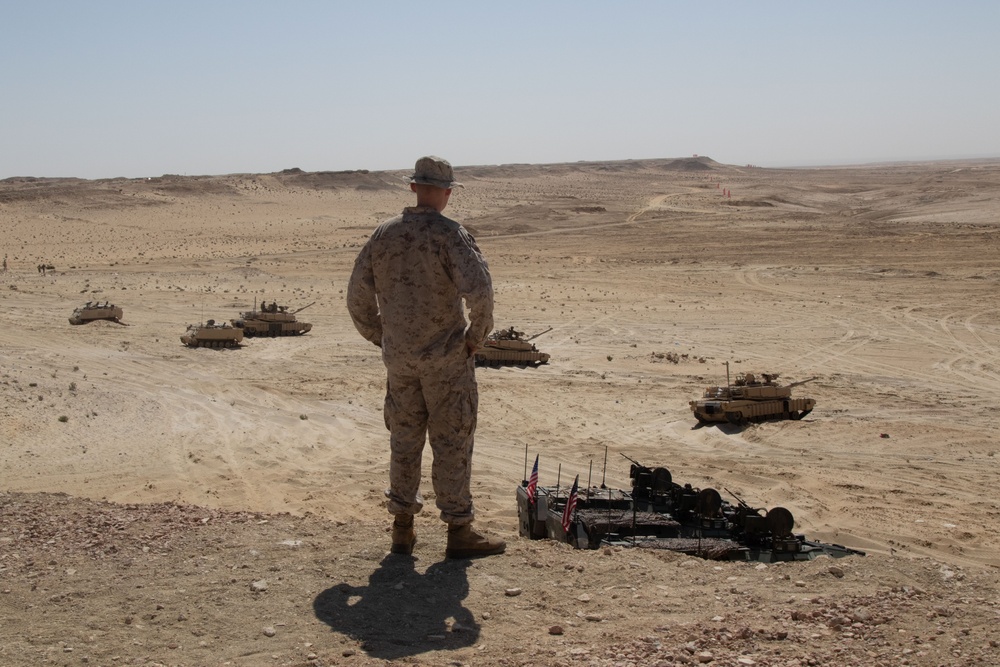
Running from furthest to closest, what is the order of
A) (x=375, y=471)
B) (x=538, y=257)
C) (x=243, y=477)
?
(x=538, y=257) < (x=375, y=471) < (x=243, y=477)

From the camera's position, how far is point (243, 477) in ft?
40.5

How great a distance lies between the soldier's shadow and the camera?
5270 millimetres

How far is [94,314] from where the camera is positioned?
28.0 metres

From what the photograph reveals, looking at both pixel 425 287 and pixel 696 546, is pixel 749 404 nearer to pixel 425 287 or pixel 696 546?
pixel 696 546

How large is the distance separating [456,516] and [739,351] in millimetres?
21024

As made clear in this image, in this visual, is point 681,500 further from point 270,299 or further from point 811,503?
point 270,299

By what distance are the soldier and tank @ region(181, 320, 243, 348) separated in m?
19.7

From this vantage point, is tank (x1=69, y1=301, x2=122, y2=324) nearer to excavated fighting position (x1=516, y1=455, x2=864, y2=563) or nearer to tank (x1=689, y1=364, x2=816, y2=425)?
tank (x1=689, y1=364, x2=816, y2=425)

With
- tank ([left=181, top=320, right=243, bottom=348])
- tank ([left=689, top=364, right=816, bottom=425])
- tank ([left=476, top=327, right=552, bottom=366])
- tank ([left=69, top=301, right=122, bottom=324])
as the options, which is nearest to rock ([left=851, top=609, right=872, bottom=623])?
tank ([left=689, top=364, right=816, bottom=425])

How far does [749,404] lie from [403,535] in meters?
13.1

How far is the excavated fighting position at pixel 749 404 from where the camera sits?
1847 centimetres

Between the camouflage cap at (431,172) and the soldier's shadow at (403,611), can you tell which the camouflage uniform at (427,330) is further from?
the soldier's shadow at (403,611)

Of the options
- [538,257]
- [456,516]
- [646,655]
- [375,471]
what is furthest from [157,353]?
[538,257]

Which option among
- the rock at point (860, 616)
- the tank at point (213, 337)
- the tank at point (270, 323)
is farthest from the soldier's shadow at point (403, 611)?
the tank at point (270, 323)
